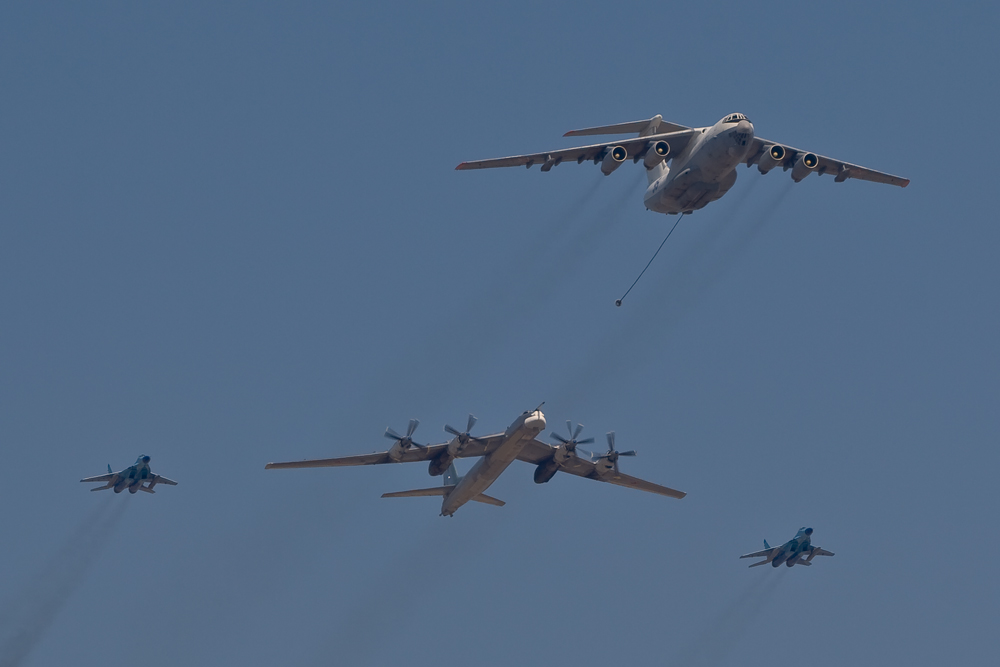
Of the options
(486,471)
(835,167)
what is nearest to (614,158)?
(835,167)

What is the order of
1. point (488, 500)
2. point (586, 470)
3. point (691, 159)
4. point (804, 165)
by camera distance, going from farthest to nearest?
point (586, 470) < point (488, 500) < point (804, 165) < point (691, 159)

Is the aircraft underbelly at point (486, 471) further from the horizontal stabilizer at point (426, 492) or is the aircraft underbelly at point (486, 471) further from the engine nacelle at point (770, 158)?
the engine nacelle at point (770, 158)

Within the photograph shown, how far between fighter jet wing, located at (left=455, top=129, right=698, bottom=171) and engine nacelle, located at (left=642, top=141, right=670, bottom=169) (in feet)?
2.22

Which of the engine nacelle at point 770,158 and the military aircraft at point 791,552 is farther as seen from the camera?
the military aircraft at point 791,552

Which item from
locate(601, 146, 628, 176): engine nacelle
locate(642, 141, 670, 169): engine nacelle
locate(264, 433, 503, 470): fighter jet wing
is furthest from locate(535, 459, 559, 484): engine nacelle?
locate(642, 141, 670, 169): engine nacelle

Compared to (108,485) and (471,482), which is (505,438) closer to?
(471,482)

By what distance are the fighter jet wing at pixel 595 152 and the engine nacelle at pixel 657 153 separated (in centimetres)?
68

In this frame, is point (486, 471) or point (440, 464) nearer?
point (486, 471)

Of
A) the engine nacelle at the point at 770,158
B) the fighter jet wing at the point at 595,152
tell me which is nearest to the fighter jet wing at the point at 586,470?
the fighter jet wing at the point at 595,152

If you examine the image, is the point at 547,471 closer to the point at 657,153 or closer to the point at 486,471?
the point at 486,471

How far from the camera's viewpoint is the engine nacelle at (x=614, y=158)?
53.2 m

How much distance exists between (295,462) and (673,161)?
63.2ft

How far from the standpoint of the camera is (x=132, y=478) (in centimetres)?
6744

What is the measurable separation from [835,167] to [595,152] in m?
10.4
